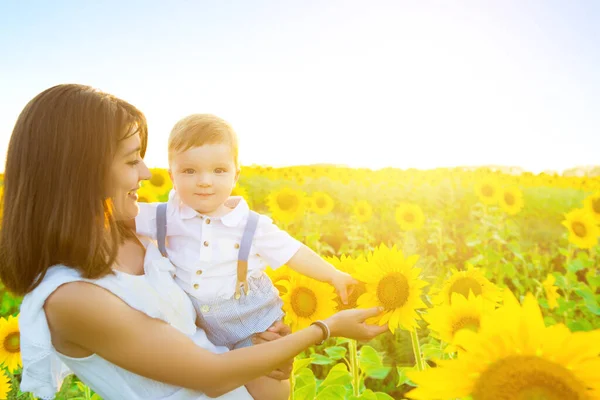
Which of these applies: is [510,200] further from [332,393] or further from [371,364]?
[332,393]

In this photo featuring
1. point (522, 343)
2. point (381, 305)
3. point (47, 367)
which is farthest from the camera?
point (381, 305)

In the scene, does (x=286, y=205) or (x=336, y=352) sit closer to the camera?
(x=336, y=352)

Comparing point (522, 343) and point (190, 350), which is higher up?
point (522, 343)

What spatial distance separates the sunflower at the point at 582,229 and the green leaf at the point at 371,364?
3.54 metres

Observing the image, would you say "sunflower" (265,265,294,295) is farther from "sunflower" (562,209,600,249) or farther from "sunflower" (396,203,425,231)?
"sunflower" (562,209,600,249)

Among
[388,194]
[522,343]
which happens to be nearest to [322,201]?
[388,194]

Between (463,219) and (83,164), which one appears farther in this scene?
(463,219)

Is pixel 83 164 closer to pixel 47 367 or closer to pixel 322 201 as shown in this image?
pixel 47 367

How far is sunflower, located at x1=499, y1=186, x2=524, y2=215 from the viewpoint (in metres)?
6.11

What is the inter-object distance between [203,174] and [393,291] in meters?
0.89

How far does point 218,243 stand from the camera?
2.12 metres

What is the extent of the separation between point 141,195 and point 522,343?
4569 mm

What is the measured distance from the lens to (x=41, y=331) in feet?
4.93

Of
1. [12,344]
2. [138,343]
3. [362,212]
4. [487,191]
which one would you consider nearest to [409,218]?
[362,212]
